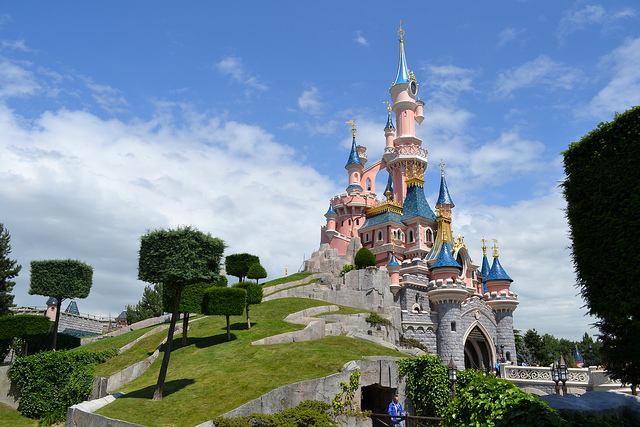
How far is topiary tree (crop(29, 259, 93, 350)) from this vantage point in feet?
123

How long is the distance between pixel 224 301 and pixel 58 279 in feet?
49.4

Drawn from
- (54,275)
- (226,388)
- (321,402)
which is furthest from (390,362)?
(54,275)

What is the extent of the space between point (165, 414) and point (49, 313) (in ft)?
173

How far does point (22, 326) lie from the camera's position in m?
35.5

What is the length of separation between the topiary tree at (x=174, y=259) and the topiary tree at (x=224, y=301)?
24.9 ft

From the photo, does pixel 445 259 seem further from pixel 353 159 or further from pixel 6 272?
pixel 6 272

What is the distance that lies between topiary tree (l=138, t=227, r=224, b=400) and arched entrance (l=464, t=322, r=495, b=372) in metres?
36.1

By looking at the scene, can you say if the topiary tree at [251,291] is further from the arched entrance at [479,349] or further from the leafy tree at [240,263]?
the arched entrance at [479,349]

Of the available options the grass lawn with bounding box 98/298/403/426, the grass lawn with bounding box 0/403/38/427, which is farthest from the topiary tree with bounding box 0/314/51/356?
the grass lawn with bounding box 98/298/403/426

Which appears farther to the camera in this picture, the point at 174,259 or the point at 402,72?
the point at 402,72

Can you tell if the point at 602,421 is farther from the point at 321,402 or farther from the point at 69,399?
the point at 69,399

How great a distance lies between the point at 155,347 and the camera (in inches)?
1371

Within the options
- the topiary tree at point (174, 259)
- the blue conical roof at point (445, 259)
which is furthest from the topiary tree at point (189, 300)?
the blue conical roof at point (445, 259)

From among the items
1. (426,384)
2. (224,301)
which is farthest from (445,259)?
(426,384)
